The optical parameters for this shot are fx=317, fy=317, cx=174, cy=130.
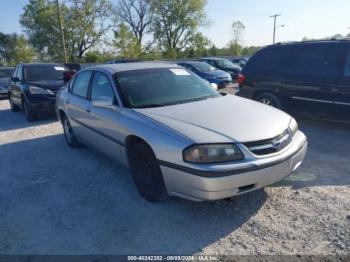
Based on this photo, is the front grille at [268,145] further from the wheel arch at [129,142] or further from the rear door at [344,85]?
the rear door at [344,85]

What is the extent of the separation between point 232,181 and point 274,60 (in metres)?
4.72

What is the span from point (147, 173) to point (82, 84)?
8.01 feet

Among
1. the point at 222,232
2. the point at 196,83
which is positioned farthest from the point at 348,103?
the point at 222,232

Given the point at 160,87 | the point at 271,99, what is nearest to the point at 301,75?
the point at 271,99

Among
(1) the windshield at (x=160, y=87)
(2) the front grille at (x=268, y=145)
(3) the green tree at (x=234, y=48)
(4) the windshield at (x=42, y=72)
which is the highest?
(1) the windshield at (x=160, y=87)

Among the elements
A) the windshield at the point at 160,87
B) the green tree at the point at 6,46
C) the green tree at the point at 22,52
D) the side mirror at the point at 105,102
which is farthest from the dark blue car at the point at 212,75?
the green tree at the point at 6,46

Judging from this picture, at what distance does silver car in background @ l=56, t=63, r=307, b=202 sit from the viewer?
2.93 m

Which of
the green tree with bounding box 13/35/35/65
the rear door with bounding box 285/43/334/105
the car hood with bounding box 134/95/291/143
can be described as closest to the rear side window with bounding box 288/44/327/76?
the rear door with bounding box 285/43/334/105

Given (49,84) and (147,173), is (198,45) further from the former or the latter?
(147,173)

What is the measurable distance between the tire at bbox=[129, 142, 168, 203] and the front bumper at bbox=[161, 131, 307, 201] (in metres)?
0.21

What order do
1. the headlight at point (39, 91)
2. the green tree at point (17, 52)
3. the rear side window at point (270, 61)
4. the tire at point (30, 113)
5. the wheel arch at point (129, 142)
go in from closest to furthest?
the wheel arch at point (129, 142) < the rear side window at point (270, 61) < the tire at point (30, 113) < the headlight at point (39, 91) < the green tree at point (17, 52)

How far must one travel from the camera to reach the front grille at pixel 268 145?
3005 millimetres

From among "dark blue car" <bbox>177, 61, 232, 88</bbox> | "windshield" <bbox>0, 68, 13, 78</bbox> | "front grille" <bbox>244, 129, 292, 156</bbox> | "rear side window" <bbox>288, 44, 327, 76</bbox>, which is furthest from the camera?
"windshield" <bbox>0, 68, 13, 78</bbox>

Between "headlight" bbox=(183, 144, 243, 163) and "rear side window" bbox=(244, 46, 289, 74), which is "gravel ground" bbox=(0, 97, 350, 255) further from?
"rear side window" bbox=(244, 46, 289, 74)
